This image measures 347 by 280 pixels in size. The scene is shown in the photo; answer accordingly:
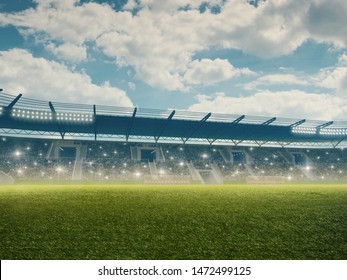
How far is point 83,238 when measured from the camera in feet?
12.4

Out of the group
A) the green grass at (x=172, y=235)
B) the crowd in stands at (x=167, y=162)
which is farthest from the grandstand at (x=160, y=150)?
the green grass at (x=172, y=235)

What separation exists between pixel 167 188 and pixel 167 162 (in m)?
27.0

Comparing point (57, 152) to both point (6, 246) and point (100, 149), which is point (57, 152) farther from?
point (6, 246)

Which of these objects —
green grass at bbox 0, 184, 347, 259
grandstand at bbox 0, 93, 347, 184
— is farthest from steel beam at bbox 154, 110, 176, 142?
green grass at bbox 0, 184, 347, 259

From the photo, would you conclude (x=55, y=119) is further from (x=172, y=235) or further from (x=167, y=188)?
(x=172, y=235)

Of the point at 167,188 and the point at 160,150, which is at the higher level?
the point at 160,150

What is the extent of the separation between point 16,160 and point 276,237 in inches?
1632

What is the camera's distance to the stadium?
3502 mm

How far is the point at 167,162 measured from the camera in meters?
44.3

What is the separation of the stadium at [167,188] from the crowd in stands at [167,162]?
189mm

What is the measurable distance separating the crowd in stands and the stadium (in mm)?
189

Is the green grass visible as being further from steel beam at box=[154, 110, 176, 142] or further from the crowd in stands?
the crowd in stands

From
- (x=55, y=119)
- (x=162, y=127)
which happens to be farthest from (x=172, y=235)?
(x=162, y=127)
